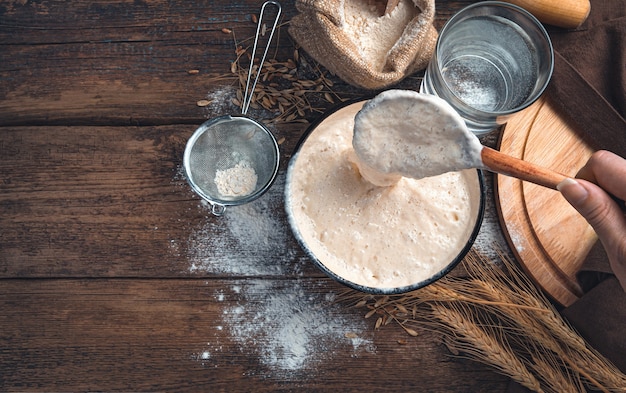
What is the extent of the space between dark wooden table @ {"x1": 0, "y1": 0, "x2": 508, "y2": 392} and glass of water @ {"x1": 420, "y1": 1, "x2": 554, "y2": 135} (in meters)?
0.14

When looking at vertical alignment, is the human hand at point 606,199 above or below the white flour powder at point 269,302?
above

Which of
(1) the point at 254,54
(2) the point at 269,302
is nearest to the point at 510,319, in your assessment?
(2) the point at 269,302

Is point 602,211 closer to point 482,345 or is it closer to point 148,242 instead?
point 482,345

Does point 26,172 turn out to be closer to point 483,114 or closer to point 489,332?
point 483,114

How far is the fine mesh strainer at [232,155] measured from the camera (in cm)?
133

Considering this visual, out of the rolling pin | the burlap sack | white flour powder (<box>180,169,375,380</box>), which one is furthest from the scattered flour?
the rolling pin

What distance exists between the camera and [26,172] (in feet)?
4.62

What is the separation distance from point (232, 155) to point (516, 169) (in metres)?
0.74

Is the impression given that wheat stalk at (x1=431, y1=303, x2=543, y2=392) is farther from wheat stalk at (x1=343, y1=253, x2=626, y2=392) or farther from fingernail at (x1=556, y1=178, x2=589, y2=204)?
fingernail at (x1=556, y1=178, x2=589, y2=204)

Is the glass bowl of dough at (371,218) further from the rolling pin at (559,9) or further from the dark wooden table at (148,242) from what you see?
the rolling pin at (559,9)

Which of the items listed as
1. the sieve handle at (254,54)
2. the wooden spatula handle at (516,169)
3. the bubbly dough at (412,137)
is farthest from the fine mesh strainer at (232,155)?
the wooden spatula handle at (516,169)

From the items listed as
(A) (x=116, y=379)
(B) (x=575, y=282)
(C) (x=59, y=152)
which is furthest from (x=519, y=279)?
(C) (x=59, y=152)

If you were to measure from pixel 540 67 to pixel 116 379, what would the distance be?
1305 mm

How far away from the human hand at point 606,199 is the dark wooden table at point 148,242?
1.23 ft
